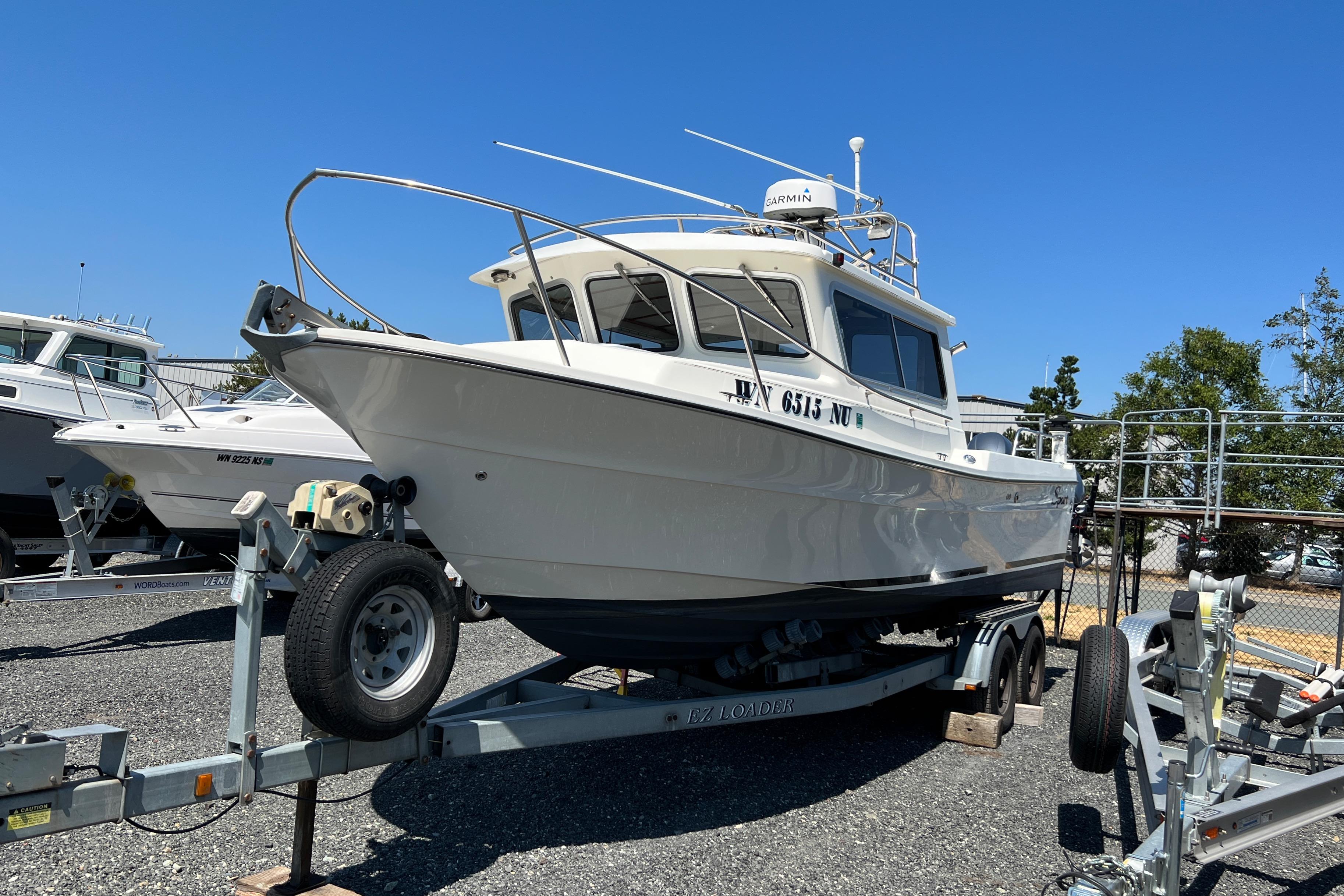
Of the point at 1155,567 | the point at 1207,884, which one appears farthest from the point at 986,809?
the point at 1155,567

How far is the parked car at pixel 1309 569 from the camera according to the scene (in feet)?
62.3

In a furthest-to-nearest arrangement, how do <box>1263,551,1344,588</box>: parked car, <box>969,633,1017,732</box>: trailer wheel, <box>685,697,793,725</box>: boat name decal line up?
<box>1263,551,1344,588</box>: parked car, <box>969,633,1017,732</box>: trailer wheel, <box>685,697,793,725</box>: boat name decal

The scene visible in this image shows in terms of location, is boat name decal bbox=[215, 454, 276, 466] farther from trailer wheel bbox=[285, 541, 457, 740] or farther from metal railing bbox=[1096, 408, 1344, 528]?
metal railing bbox=[1096, 408, 1344, 528]

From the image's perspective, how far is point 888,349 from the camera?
18.4 ft

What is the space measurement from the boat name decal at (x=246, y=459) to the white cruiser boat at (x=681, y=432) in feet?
12.2

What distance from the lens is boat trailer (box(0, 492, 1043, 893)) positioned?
100 inches

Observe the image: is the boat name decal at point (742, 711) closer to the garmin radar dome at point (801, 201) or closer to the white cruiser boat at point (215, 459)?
the garmin radar dome at point (801, 201)

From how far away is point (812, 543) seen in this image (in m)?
4.55

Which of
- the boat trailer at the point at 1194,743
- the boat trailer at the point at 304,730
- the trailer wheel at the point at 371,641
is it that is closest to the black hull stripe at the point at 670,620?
the boat trailer at the point at 304,730

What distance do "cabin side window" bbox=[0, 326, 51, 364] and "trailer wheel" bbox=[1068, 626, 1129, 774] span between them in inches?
448

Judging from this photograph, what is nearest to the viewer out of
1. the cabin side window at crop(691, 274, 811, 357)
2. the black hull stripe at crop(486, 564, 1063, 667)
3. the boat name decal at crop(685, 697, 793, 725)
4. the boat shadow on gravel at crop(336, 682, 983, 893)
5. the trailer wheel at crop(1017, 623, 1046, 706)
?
the boat shadow on gravel at crop(336, 682, 983, 893)

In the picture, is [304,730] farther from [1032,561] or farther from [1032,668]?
[1032,561]

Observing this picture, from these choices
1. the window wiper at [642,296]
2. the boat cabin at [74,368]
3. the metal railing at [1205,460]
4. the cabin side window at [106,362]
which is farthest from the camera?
the cabin side window at [106,362]

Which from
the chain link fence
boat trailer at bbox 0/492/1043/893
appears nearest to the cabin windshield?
boat trailer at bbox 0/492/1043/893
